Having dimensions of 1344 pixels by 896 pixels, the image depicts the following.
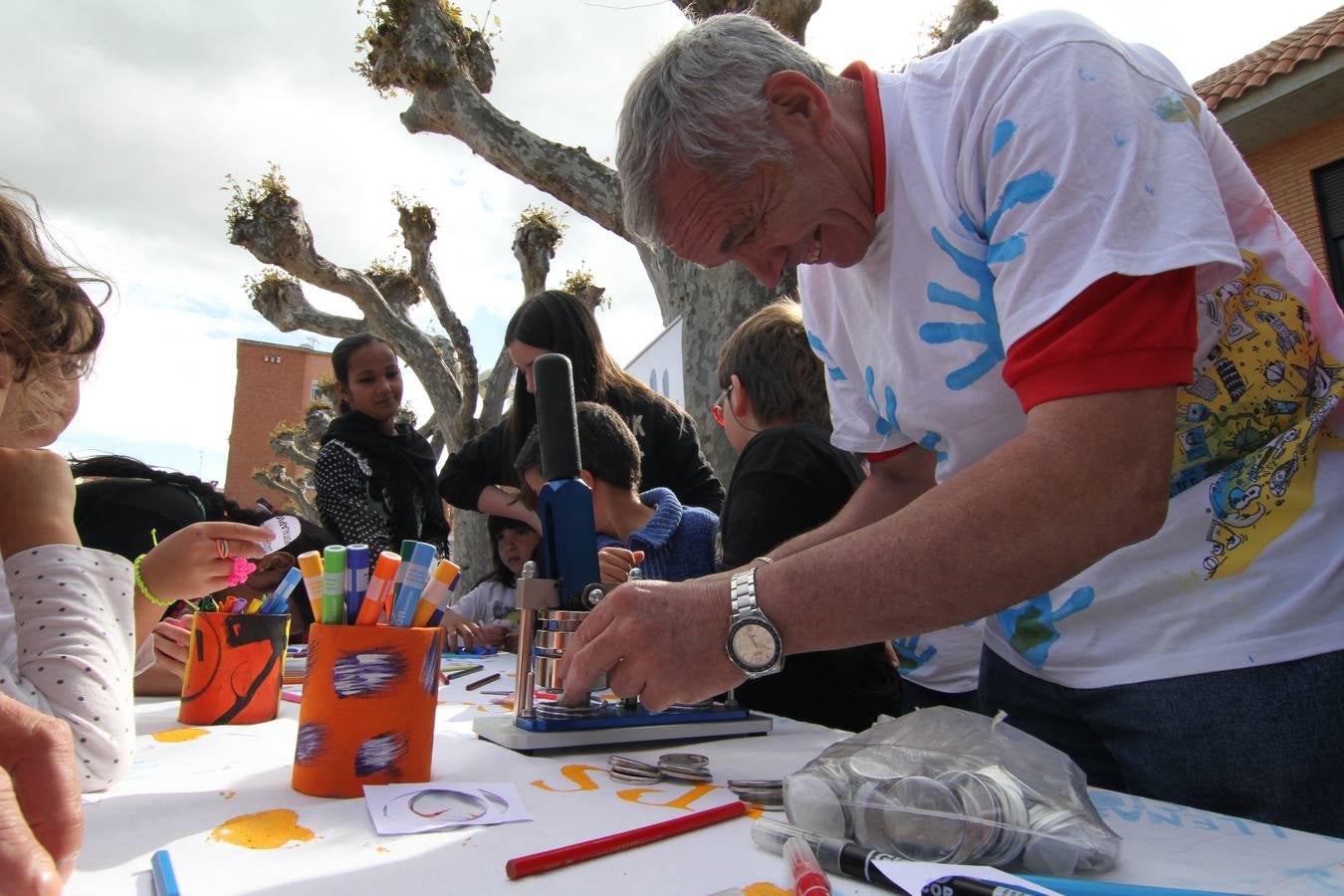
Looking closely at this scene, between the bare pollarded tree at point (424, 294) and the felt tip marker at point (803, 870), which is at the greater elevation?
the bare pollarded tree at point (424, 294)

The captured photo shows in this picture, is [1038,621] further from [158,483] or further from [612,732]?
[158,483]

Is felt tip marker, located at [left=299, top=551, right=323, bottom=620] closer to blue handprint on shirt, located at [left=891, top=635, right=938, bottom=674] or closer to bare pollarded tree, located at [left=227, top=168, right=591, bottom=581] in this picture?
blue handprint on shirt, located at [left=891, top=635, right=938, bottom=674]

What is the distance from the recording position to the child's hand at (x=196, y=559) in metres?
1.17

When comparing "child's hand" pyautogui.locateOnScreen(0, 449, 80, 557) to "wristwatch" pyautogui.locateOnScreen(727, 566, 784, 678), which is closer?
"wristwatch" pyautogui.locateOnScreen(727, 566, 784, 678)

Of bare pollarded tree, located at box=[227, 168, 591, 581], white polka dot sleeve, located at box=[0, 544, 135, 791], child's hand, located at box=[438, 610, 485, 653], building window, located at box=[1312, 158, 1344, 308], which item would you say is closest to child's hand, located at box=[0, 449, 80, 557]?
white polka dot sleeve, located at box=[0, 544, 135, 791]

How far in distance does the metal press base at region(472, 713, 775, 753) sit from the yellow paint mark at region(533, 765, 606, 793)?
6 centimetres

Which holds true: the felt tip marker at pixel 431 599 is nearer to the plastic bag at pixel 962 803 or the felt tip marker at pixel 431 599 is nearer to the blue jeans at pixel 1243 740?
the plastic bag at pixel 962 803

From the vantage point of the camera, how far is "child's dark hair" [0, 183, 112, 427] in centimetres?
93

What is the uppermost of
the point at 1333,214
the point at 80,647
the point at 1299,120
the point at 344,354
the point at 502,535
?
the point at 1299,120

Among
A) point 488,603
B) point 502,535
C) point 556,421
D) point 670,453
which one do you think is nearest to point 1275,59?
point 670,453

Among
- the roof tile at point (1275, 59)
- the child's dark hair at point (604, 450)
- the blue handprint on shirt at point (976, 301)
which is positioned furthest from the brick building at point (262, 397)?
the blue handprint on shirt at point (976, 301)

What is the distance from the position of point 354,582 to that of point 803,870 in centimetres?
53

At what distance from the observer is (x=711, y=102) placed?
0.98 m

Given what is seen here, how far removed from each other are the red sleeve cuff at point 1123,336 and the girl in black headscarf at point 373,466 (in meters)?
2.54
